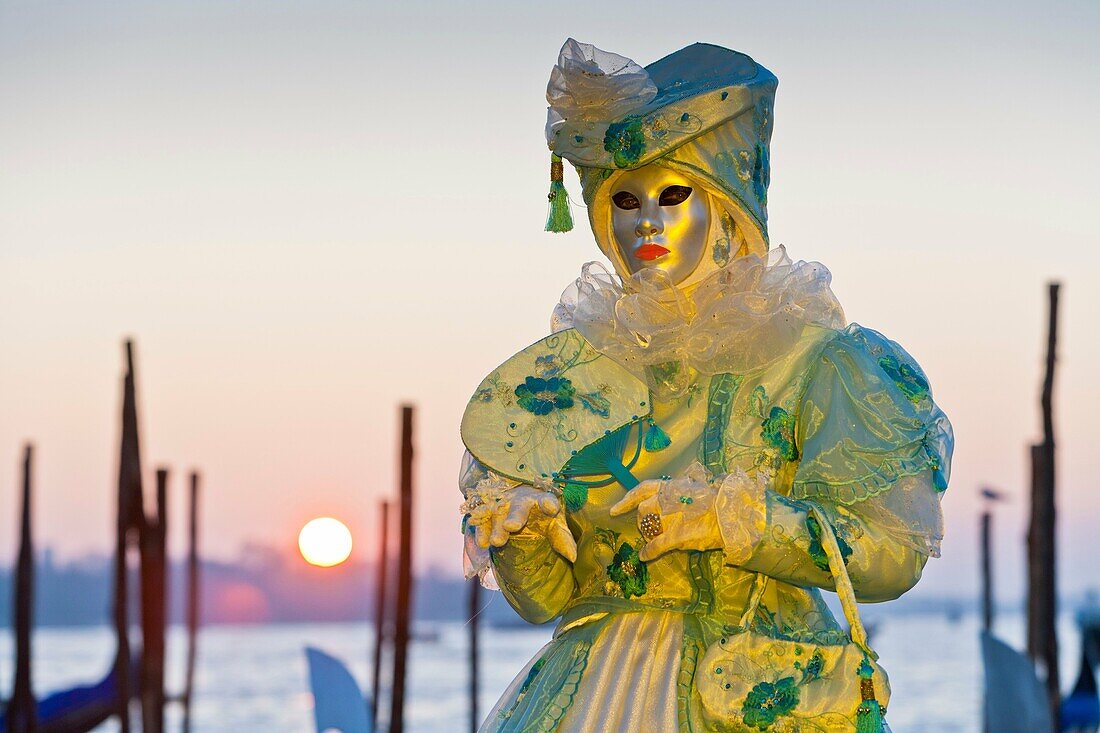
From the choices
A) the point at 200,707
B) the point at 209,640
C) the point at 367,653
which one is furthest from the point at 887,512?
the point at 209,640

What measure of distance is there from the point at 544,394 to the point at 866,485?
57 cm

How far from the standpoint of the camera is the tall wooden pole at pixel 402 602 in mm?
11484

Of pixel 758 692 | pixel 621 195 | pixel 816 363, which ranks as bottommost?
pixel 758 692

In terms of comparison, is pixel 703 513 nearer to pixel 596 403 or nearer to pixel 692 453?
pixel 692 453

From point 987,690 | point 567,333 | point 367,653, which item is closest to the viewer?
point 567,333

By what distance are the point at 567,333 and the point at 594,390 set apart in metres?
0.16

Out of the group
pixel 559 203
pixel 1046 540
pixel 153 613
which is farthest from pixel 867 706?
pixel 153 613

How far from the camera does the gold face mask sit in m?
2.93

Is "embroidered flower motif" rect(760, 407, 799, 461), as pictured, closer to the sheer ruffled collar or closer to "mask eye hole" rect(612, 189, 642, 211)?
the sheer ruffled collar

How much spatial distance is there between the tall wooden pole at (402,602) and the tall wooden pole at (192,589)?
183 inches

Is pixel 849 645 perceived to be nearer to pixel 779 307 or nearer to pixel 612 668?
pixel 612 668

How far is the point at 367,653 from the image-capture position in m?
46.0

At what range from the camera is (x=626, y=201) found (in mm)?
2984

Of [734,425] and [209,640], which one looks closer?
[734,425]
